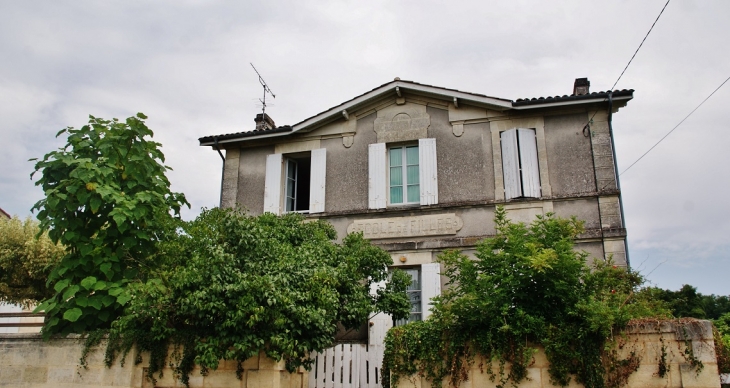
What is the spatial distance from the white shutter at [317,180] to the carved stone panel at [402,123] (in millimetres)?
1371

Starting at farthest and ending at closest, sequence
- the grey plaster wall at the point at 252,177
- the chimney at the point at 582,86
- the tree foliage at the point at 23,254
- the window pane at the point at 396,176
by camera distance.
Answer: the tree foliage at the point at 23,254, the grey plaster wall at the point at 252,177, the window pane at the point at 396,176, the chimney at the point at 582,86

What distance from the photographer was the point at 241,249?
7.92 metres

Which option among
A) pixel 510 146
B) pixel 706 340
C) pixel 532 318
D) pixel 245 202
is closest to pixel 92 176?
pixel 245 202

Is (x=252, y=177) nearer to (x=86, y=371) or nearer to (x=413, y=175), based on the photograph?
(x=413, y=175)

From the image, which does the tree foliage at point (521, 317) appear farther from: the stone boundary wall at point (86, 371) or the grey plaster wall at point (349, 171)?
the grey plaster wall at point (349, 171)

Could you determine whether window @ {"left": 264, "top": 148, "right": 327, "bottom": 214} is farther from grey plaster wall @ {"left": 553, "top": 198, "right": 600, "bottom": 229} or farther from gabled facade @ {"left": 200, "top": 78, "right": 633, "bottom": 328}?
grey plaster wall @ {"left": 553, "top": 198, "right": 600, "bottom": 229}

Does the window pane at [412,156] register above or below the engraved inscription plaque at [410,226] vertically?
above

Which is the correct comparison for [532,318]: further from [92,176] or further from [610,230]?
[92,176]

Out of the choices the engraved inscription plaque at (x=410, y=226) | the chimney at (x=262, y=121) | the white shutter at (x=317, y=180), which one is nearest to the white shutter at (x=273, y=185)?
the white shutter at (x=317, y=180)

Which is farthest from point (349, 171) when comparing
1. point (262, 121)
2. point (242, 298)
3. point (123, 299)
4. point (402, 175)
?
point (242, 298)

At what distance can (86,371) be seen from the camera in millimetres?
8727

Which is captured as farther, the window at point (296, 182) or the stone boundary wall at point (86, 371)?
the window at point (296, 182)

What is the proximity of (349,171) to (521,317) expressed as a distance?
20.6 ft

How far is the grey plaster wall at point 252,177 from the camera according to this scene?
1310 centimetres
